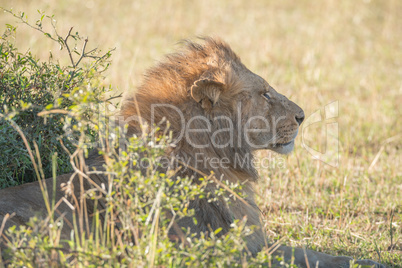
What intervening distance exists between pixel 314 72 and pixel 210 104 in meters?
5.48

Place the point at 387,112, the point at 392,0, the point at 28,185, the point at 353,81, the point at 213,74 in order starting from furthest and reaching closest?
the point at 392,0 < the point at 353,81 < the point at 387,112 < the point at 213,74 < the point at 28,185

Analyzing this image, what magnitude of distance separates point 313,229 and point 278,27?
7551mm

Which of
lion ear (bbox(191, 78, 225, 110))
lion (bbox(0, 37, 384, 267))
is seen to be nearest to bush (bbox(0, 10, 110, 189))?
lion (bbox(0, 37, 384, 267))

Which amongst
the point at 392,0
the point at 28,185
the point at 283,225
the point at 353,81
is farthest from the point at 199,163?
the point at 392,0

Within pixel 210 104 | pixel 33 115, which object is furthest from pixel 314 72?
pixel 33 115

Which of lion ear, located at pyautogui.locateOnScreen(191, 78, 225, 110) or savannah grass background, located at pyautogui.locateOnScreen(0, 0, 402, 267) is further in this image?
savannah grass background, located at pyautogui.locateOnScreen(0, 0, 402, 267)

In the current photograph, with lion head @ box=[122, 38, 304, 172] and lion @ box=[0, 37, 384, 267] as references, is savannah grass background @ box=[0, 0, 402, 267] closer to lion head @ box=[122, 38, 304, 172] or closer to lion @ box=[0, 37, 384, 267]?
lion @ box=[0, 37, 384, 267]

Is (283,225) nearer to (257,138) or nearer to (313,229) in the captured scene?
(313,229)

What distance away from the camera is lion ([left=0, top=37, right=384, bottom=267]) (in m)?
3.22

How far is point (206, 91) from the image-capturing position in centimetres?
331

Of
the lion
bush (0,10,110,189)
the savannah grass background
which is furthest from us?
the savannah grass background

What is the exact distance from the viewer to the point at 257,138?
3.68 m

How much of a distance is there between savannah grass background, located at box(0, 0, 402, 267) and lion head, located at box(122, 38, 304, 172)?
3.05ft

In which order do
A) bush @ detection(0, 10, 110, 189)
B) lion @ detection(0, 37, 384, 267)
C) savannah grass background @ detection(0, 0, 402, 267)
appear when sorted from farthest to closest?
savannah grass background @ detection(0, 0, 402, 267) < bush @ detection(0, 10, 110, 189) < lion @ detection(0, 37, 384, 267)
